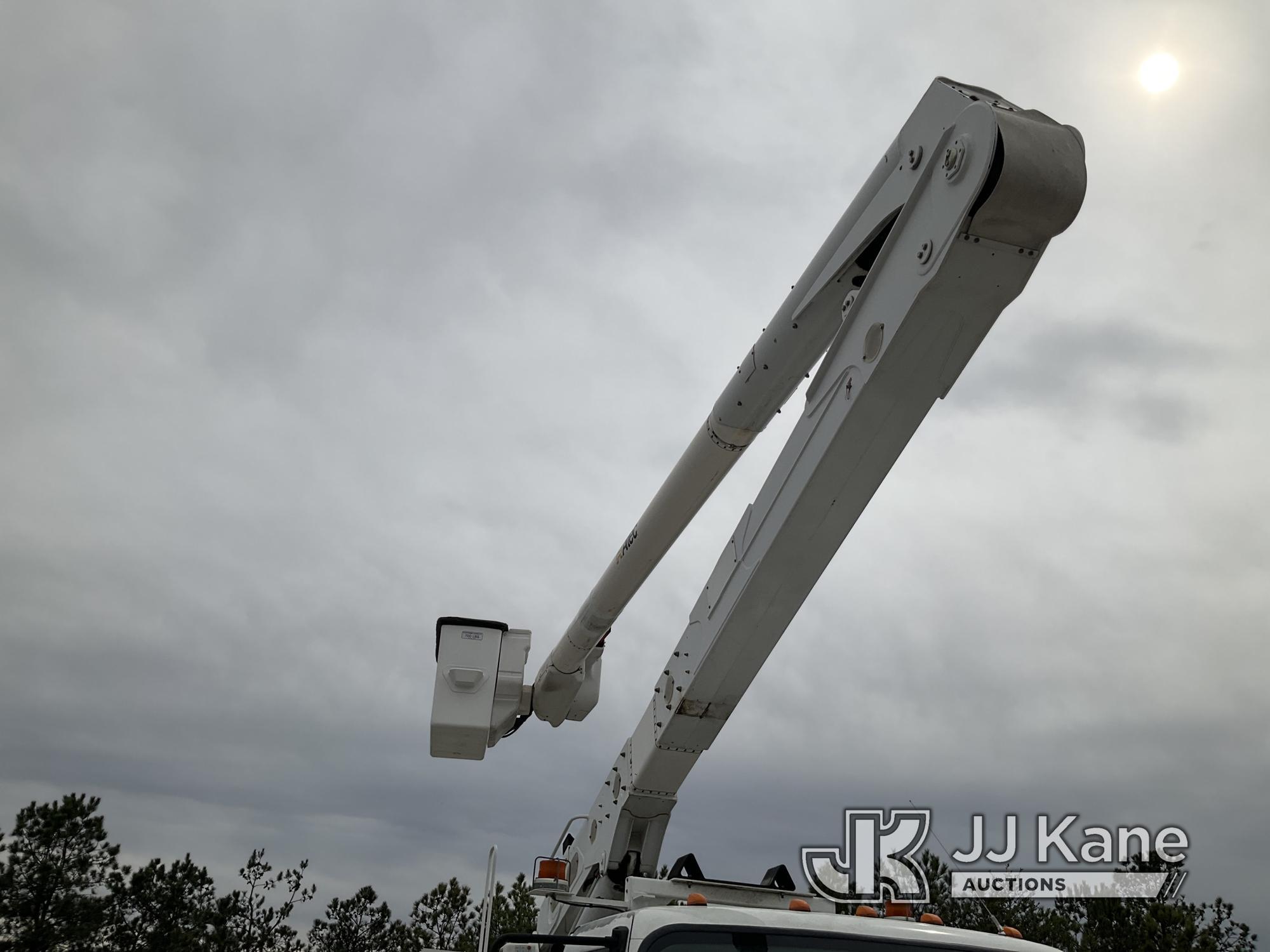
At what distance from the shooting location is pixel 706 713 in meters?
6.05

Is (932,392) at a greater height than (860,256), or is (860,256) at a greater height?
(860,256)

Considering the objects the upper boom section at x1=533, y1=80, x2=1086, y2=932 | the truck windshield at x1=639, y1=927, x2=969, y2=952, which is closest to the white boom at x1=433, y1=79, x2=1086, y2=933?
the upper boom section at x1=533, y1=80, x2=1086, y2=932

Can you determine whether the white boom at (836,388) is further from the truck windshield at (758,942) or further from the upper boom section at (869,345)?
the truck windshield at (758,942)

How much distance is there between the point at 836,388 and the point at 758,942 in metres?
2.53

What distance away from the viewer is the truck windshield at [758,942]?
375 centimetres

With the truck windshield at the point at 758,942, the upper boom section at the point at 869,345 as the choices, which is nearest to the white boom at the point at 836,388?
the upper boom section at the point at 869,345

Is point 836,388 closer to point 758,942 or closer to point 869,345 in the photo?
point 869,345

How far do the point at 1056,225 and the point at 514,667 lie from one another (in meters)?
5.25

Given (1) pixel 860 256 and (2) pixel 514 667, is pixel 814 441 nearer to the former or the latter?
(1) pixel 860 256

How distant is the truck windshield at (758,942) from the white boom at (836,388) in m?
1.36

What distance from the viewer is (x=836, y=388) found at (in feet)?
16.2

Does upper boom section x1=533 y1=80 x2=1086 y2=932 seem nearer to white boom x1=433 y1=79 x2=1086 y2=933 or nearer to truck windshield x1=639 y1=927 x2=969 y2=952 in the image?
white boom x1=433 y1=79 x2=1086 y2=933

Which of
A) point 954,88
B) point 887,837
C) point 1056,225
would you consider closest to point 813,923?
point 887,837

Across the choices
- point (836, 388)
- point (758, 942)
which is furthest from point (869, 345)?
point (758, 942)
